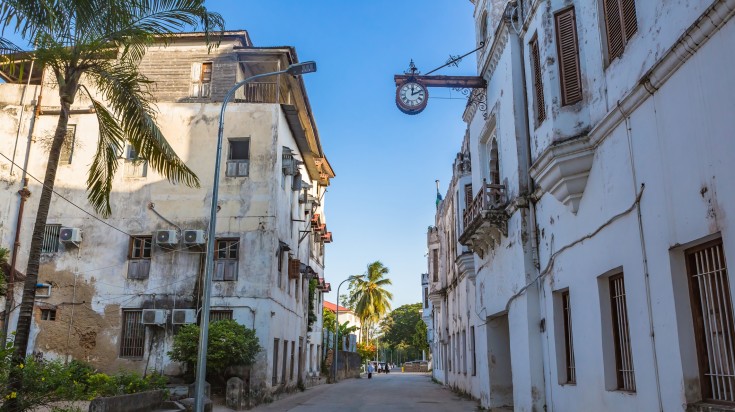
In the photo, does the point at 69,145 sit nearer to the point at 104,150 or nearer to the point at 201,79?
the point at 201,79

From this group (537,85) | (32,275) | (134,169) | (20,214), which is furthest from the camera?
(134,169)

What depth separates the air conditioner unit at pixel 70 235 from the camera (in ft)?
68.5

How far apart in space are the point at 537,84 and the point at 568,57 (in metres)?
1.62

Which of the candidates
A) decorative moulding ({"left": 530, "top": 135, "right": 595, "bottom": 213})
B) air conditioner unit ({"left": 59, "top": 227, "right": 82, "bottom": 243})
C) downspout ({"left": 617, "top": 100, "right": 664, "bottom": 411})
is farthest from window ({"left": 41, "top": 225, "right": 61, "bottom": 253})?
downspout ({"left": 617, "top": 100, "right": 664, "bottom": 411})

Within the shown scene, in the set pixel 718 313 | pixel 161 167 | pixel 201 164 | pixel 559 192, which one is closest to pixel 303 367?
pixel 201 164

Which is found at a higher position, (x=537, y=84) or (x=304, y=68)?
(x=304, y=68)

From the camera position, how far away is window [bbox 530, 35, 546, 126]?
36.5ft

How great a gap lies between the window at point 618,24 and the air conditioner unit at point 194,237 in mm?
15477

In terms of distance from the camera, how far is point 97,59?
37.3ft

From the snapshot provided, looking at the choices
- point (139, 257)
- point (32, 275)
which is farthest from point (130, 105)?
point (139, 257)

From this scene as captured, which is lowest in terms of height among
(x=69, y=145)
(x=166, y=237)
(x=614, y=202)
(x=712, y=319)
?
(x=712, y=319)

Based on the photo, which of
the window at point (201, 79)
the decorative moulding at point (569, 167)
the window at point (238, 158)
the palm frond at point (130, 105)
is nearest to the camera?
the decorative moulding at point (569, 167)

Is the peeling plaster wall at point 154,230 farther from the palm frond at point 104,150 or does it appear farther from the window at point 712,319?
the window at point 712,319

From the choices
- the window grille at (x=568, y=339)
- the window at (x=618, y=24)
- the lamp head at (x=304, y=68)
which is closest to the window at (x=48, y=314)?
the lamp head at (x=304, y=68)
